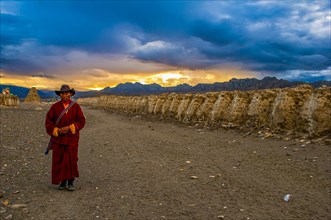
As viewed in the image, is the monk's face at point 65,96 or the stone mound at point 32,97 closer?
the monk's face at point 65,96

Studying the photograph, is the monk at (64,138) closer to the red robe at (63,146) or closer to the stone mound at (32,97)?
the red robe at (63,146)

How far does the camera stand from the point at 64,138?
726 centimetres

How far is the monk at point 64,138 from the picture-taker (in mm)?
7145

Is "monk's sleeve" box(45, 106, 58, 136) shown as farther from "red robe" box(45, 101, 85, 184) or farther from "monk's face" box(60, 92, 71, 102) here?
"monk's face" box(60, 92, 71, 102)

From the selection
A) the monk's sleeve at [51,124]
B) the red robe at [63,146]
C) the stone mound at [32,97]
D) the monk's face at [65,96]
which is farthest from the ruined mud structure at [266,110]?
the stone mound at [32,97]

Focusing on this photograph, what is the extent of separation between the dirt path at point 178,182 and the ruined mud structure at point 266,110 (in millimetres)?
1323

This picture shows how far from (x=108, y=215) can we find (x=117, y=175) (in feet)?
9.88

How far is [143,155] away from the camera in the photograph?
37.0ft

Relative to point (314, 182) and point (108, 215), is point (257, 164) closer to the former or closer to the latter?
point (314, 182)

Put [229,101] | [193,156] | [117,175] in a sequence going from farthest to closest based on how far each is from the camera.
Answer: [229,101] < [193,156] < [117,175]

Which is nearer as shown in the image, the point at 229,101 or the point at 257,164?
the point at 257,164

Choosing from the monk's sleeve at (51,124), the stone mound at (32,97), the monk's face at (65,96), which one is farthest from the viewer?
the stone mound at (32,97)

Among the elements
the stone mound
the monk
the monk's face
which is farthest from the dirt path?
the stone mound

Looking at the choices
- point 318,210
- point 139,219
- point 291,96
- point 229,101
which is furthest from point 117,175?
point 229,101
